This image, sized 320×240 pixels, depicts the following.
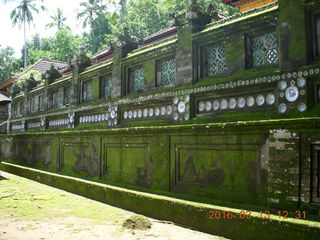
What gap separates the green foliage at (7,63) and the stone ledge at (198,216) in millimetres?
38929

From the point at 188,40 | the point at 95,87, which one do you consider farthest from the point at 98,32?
the point at 188,40

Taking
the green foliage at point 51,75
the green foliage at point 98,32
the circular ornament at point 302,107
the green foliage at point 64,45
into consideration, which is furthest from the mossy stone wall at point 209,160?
the green foliage at point 98,32

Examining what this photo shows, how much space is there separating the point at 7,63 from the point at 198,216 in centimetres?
4775

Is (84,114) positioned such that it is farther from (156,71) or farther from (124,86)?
(156,71)

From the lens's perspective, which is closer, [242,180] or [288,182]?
[288,182]

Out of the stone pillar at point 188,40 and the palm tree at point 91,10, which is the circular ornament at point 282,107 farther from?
the palm tree at point 91,10

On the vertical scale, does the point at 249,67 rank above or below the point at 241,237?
above

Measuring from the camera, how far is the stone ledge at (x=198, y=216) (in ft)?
14.8

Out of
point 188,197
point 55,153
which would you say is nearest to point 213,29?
point 188,197

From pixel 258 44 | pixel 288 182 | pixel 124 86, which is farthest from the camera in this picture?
pixel 124 86

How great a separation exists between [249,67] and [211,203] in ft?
8.90

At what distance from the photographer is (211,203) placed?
6.05 metres

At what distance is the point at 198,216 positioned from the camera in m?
5.86
